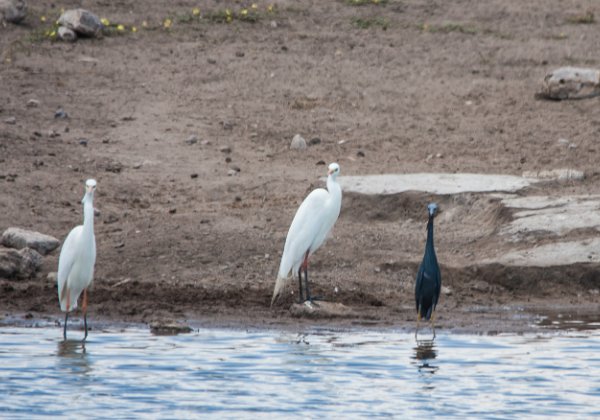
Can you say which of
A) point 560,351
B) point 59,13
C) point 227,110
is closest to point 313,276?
point 560,351

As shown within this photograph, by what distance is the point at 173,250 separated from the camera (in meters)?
11.6

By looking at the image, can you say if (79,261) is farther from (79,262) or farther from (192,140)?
(192,140)

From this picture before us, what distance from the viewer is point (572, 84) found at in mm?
17078

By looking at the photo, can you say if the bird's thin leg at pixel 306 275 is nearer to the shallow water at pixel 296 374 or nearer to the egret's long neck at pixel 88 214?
the shallow water at pixel 296 374

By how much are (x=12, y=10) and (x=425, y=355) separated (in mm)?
12658

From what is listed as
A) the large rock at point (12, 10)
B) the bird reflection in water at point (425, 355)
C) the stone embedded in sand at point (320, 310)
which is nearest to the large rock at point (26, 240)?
the stone embedded in sand at point (320, 310)

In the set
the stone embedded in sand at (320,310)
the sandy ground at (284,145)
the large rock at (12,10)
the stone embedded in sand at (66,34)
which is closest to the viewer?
the stone embedded in sand at (320,310)

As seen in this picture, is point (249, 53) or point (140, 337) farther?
point (249, 53)

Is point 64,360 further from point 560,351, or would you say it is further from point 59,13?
point 59,13

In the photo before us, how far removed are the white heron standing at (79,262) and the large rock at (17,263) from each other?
4.59 ft

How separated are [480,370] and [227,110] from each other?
29.9 feet

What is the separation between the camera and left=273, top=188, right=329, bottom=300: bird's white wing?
10.4 meters

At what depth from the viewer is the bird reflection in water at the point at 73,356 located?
8727 millimetres

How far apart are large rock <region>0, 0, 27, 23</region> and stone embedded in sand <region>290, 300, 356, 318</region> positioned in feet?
36.2
